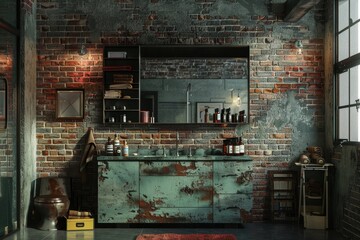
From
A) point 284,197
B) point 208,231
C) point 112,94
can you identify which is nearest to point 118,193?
point 208,231

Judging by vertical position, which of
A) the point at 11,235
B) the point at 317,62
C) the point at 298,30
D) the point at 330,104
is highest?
the point at 298,30

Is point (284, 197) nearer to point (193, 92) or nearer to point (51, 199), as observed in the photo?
point (193, 92)

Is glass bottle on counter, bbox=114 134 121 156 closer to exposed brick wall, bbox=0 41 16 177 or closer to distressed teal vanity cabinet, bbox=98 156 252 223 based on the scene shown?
distressed teal vanity cabinet, bbox=98 156 252 223

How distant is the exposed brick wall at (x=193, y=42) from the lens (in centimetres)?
708

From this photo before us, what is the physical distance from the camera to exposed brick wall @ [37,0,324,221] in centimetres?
708

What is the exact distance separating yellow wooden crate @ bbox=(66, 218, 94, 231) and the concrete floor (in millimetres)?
102

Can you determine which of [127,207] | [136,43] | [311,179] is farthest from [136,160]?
[311,179]

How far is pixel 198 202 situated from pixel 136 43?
256 cm

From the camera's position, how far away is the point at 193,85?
7055 mm

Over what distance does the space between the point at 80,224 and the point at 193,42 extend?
10.3 feet

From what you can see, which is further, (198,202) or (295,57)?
(295,57)

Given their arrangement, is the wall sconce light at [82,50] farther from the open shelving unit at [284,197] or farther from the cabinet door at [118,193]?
the open shelving unit at [284,197]

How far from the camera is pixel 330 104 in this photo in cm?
679

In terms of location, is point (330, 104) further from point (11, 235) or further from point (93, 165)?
point (11, 235)
